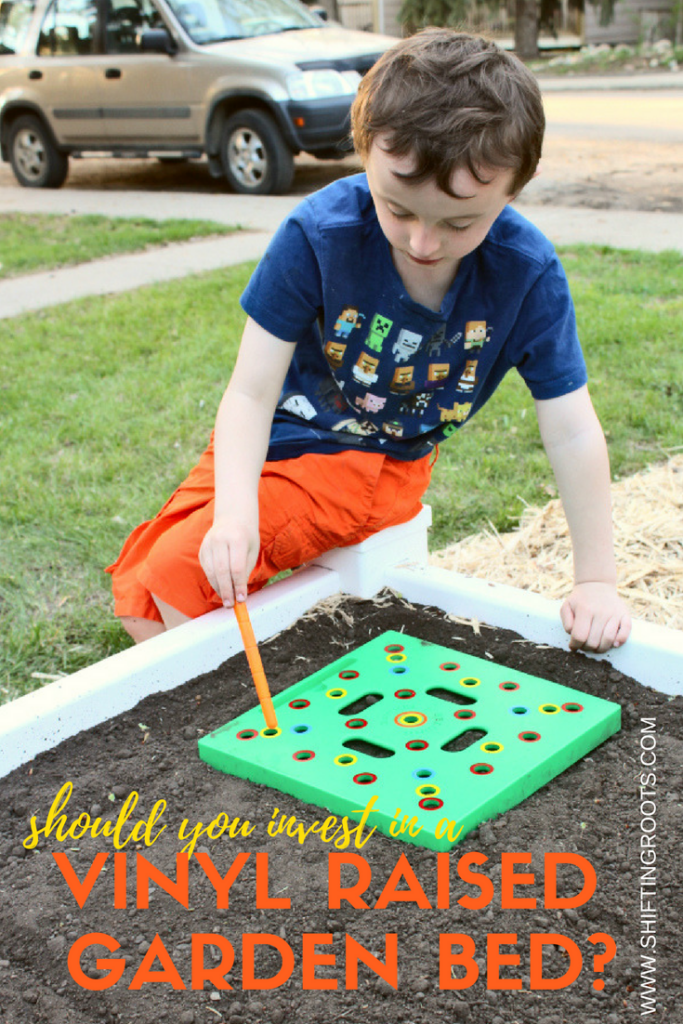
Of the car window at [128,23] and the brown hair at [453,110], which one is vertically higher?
the car window at [128,23]

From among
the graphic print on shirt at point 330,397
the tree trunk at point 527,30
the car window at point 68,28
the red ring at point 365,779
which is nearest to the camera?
the red ring at point 365,779

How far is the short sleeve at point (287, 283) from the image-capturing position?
1.92 metres

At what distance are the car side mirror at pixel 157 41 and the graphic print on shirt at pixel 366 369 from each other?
649 centimetres

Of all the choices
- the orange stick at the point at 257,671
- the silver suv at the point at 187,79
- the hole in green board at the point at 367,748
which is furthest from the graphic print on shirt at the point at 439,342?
the silver suv at the point at 187,79

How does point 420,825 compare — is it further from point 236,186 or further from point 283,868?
point 236,186

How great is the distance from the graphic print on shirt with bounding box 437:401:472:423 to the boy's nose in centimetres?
53

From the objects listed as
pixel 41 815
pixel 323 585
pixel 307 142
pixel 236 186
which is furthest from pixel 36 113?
pixel 41 815

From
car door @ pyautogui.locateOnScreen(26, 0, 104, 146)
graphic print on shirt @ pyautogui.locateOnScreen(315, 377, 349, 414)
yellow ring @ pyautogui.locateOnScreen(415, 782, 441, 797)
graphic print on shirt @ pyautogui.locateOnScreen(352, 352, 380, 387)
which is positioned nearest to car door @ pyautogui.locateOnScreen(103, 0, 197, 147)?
car door @ pyautogui.locateOnScreen(26, 0, 104, 146)

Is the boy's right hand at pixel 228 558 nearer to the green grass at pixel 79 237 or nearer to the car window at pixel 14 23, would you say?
the green grass at pixel 79 237

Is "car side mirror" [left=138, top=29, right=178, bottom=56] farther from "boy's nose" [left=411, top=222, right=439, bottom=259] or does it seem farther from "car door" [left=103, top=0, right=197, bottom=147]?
"boy's nose" [left=411, top=222, right=439, bottom=259]

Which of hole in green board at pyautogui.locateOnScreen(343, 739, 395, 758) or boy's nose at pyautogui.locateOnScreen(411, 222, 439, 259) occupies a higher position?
boy's nose at pyautogui.locateOnScreen(411, 222, 439, 259)

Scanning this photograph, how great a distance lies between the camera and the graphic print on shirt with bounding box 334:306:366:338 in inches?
77.8

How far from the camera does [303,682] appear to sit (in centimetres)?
194

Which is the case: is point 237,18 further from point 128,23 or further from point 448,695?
point 448,695
